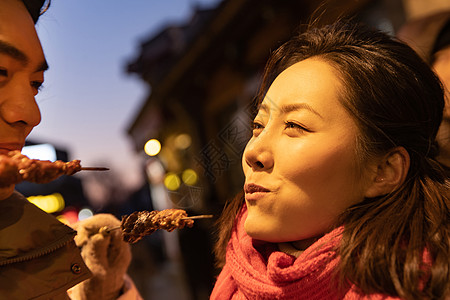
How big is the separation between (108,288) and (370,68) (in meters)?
1.25

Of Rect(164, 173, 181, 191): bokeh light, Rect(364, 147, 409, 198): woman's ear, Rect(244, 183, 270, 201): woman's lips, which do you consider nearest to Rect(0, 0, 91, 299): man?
Rect(164, 173, 181, 191): bokeh light

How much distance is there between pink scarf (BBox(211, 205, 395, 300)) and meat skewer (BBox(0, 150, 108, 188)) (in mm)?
632

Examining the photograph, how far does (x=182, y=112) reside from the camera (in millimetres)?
6562

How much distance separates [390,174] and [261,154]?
44 cm

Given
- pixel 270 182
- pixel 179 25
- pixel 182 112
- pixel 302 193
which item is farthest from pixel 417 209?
pixel 179 25

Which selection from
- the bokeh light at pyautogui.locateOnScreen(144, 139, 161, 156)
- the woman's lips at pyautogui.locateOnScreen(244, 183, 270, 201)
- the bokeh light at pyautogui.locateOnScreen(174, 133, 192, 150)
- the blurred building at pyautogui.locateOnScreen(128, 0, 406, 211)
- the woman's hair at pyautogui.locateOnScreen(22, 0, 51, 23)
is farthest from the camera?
the blurred building at pyautogui.locateOnScreen(128, 0, 406, 211)

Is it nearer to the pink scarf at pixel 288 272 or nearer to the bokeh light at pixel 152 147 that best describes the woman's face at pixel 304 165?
the pink scarf at pixel 288 272

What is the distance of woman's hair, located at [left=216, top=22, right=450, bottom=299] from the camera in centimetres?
103

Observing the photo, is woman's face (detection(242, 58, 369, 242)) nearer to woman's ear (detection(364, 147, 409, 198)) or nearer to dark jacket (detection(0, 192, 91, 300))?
woman's ear (detection(364, 147, 409, 198))

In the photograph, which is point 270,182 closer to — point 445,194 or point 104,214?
→ point 445,194

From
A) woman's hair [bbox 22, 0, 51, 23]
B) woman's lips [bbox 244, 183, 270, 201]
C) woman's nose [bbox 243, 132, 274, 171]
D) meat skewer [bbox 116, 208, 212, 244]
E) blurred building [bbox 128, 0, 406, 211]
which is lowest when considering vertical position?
blurred building [bbox 128, 0, 406, 211]

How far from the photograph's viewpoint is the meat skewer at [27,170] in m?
0.96

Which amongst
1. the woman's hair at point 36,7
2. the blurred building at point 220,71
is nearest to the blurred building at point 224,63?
the blurred building at point 220,71

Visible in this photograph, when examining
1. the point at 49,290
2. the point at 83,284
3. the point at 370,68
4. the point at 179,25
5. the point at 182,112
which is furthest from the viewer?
the point at 179,25
